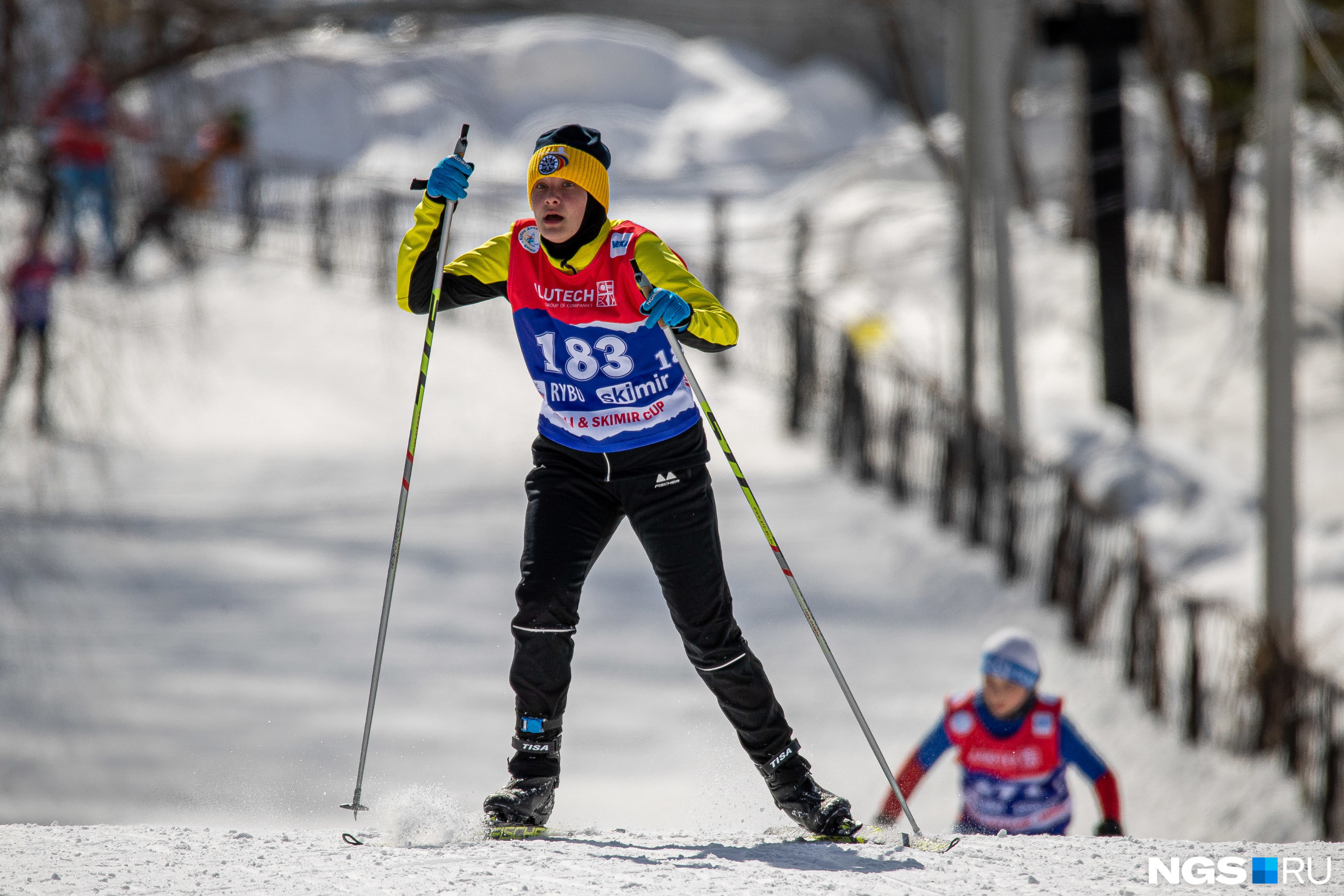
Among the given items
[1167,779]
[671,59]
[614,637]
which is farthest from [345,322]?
[671,59]

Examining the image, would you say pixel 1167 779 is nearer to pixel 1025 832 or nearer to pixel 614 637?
pixel 1025 832

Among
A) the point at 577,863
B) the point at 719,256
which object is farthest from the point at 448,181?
the point at 719,256

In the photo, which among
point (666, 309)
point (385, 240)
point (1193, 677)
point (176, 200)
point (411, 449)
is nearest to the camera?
point (666, 309)

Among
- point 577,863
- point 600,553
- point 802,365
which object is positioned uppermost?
point 802,365

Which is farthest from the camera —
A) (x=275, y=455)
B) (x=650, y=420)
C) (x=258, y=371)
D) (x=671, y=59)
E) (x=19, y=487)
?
(x=671, y=59)

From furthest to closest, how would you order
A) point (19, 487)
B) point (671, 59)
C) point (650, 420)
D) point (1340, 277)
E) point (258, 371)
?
point (671, 59) → point (1340, 277) → point (258, 371) → point (19, 487) → point (650, 420)

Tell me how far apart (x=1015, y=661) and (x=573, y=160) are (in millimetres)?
2501

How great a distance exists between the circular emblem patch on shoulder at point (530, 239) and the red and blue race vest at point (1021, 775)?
2.45 metres

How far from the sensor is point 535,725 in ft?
12.5

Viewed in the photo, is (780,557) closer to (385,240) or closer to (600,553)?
(600,553)

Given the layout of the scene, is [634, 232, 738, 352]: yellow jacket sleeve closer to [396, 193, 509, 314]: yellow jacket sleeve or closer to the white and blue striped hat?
[396, 193, 509, 314]: yellow jacket sleeve

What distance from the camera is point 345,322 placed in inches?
566

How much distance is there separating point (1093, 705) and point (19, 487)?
19.6ft

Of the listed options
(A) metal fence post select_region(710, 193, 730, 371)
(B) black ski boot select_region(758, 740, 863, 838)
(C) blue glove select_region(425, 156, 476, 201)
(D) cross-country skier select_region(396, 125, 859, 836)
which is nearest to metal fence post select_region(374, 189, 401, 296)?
(A) metal fence post select_region(710, 193, 730, 371)
